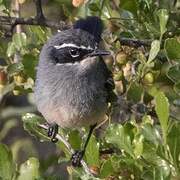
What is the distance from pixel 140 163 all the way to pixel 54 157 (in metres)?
2.19

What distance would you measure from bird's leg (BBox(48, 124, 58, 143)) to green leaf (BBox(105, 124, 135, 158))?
2.66 ft

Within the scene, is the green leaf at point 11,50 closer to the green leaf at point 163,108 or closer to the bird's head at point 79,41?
the bird's head at point 79,41

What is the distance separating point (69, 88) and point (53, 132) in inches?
10.5

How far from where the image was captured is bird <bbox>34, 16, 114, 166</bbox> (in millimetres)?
3887

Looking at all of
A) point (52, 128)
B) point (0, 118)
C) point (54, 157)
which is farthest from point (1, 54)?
point (0, 118)

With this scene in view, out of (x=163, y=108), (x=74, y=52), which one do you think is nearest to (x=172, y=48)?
(x=163, y=108)

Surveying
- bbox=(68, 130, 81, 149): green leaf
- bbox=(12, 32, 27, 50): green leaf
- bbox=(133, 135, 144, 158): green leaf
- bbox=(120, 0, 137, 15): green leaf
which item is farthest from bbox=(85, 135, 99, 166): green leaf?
bbox=(12, 32, 27, 50): green leaf

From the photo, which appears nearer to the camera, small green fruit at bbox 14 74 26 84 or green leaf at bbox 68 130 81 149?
green leaf at bbox 68 130 81 149

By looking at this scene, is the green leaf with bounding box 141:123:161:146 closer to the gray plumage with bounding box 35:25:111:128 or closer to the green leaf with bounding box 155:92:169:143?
the green leaf with bounding box 155:92:169:143

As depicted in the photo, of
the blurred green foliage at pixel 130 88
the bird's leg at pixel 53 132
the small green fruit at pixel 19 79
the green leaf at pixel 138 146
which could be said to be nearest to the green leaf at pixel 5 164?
the blurred green foliage at pixel 130 88

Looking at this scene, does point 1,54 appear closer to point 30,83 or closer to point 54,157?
point 30,83

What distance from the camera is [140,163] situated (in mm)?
2938

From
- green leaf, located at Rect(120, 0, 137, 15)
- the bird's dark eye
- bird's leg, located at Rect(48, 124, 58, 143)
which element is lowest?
bird's leg, located at Rect(48, 124, 58, 143)

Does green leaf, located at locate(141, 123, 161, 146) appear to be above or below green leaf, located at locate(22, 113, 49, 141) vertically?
above
